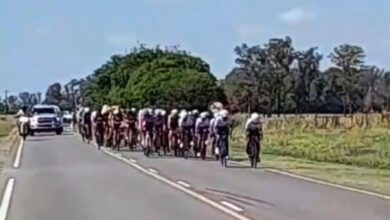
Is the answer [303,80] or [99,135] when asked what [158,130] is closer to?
[99,135]

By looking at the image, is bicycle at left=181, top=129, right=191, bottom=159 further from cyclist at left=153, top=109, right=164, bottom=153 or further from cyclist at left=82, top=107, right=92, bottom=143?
cyclist at left=82, top=107, right=92, bottom=143

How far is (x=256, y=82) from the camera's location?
137750 mm

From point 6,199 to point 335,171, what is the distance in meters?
12.3

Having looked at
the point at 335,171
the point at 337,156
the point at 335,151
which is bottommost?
the point at 335,171

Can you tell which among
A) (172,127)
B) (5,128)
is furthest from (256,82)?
(172,127)

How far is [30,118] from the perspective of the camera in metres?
74.1

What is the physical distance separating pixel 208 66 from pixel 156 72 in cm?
605

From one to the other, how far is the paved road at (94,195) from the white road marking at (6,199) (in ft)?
0.38

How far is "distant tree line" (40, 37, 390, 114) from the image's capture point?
281ft

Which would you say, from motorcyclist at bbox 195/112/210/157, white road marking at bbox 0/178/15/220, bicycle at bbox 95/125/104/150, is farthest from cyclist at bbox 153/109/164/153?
white road marking at bbox 0/178/15/220

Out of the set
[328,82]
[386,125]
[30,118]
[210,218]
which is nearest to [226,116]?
[210,218]

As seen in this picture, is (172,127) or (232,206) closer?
(232,206)

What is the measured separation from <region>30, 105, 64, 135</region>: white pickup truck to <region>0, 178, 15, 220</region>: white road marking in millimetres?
45353

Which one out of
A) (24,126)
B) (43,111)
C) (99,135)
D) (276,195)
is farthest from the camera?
(43,111)
